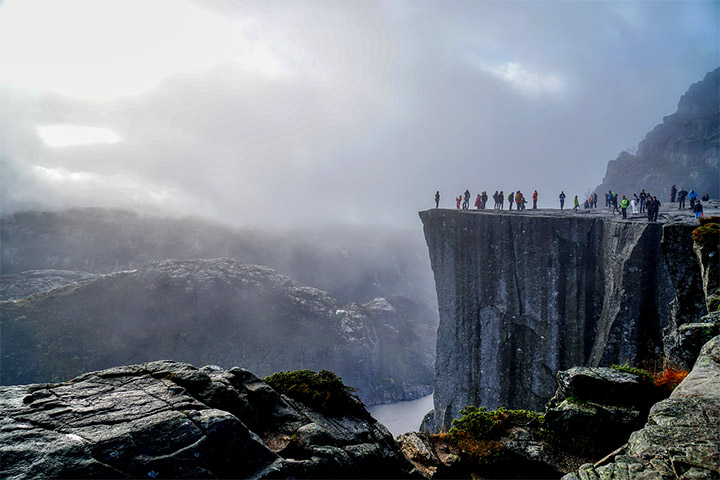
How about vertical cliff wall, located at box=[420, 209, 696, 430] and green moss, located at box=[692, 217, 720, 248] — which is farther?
vertical cliff wall, located at box=[420, 209, 696, 430]

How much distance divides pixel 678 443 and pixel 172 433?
11.9 meters

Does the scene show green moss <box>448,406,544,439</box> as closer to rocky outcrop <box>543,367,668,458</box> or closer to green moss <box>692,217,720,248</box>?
rocky outcrop <box>543,367,668,458</box>

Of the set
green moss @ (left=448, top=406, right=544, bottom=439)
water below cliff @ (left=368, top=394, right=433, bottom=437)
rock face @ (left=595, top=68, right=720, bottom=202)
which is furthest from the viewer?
water below cliff @ (left=368, top=394, right=433, bottom=437)

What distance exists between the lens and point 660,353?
2708cm

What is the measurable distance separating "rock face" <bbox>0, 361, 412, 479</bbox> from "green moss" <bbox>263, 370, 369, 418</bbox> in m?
0.66

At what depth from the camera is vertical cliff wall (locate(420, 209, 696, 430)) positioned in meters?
29.5

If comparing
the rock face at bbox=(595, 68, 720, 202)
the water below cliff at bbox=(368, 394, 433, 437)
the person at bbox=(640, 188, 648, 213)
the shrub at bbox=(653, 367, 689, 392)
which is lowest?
the water below cliff at bbox=(368, 394, 433, 437)

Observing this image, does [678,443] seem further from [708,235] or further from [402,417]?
[402,417]

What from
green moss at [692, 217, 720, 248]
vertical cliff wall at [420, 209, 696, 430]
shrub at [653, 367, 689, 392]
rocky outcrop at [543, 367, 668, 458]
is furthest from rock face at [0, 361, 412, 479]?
vertical cliff wall at [420, 209, 696, 430]

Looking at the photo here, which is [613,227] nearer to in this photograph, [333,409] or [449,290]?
[449,290]

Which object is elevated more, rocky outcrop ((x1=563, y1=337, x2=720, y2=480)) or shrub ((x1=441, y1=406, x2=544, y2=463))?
rocky outcrop ((x1=563, y1=337, x2=720, y2=480))

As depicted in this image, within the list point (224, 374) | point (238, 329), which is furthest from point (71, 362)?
point (224, 374)

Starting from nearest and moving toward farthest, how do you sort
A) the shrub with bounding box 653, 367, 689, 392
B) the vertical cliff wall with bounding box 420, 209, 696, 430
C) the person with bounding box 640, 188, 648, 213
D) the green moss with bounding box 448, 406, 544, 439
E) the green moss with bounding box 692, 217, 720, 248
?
the shrub with bounding box 653, 367, 689, 392 → the green moss with bounding box 448, 406, 544, 439 → the green moss with bounding box 692, 217, 720, 248 → the vertical cliff wall with bounding box 420, 209, 696, 430 → the person with bounding box 640, 188, 648, 213

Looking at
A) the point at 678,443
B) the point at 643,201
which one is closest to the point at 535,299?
the point at 643,201
